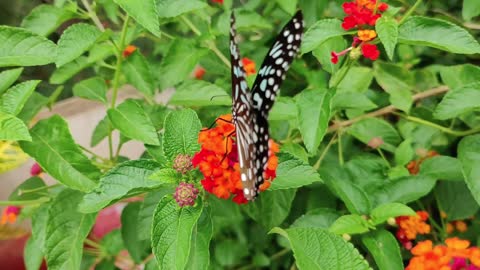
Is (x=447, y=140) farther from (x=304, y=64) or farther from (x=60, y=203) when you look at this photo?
(x=60, y=203)

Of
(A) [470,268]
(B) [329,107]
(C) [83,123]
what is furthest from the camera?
(C) [83,123]

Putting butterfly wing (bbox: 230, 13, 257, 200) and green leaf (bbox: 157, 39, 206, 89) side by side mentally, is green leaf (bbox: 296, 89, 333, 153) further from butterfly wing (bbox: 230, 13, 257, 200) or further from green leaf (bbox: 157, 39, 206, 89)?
green leaf (bbox: 157, 39, 206, 89)

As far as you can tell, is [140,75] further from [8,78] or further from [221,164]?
[221,164]

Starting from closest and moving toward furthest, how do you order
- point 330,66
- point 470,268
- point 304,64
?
point 470,268, point 330,66, point 304,64

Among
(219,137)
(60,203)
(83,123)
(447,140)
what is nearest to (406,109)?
(447,140)

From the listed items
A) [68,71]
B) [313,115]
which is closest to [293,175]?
[313,115]

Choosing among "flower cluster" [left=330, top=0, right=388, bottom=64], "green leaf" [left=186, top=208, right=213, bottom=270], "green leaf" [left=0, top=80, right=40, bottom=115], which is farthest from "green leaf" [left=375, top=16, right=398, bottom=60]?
"green leaf" [left=0, top=80, right=40, bottom=115]

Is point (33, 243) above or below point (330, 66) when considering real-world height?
below
